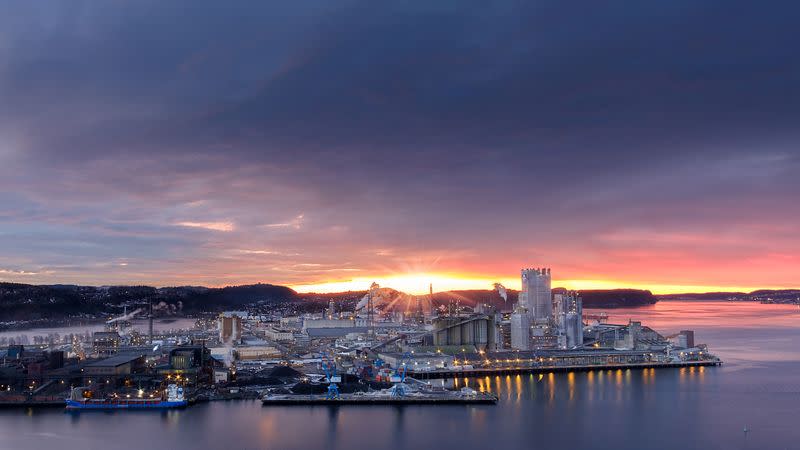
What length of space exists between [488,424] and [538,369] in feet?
27.6

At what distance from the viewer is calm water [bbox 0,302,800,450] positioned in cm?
1153

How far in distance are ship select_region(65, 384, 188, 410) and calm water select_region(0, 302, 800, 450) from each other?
41 cm

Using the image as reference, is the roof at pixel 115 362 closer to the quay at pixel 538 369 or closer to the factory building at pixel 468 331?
the quay at pixel 538 369

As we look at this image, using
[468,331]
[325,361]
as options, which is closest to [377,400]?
[325,361]

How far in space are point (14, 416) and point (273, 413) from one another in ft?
16.7

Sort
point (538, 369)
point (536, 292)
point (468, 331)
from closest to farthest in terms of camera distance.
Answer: point (538, 369) → point (468, 331) → point (536, 292)

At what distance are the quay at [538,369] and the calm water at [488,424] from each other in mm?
2342

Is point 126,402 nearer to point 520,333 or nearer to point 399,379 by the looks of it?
point 399,379

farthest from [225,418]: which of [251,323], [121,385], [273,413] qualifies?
[251,323]

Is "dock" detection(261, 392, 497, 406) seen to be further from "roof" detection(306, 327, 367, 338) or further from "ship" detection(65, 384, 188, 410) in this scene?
"roof" detection(306, 327, 367, 338)

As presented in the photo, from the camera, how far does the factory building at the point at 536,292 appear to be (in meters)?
37.8

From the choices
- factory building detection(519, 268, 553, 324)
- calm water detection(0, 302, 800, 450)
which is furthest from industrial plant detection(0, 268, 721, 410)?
factory building detection(519, 268, 553, 324)

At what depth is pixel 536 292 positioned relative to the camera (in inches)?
1505

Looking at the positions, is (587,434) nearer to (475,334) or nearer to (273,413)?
(273,413)
